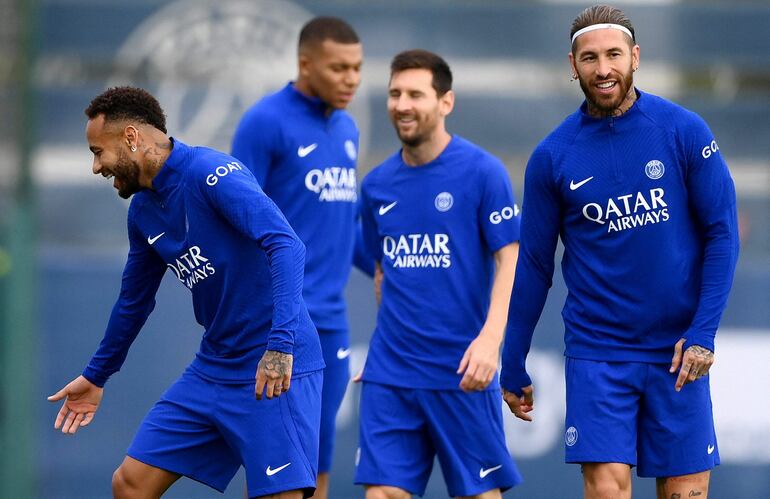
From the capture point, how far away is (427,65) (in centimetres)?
622

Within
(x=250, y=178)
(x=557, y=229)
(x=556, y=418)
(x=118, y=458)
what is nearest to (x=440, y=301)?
(x=557, y=229)

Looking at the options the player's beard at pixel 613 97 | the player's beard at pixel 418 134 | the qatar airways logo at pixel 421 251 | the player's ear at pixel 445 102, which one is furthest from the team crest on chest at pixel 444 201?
the player's beard at pixel 613 97

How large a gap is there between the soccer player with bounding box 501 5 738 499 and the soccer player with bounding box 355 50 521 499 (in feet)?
3.10

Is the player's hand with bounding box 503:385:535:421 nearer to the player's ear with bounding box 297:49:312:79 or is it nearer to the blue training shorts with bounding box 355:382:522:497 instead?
the blue training shorts with bounding box 355:382:522:497

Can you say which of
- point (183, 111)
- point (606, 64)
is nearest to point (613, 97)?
point (606, 64)

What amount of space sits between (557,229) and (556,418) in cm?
389

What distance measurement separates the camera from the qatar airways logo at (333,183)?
6402 millimetres

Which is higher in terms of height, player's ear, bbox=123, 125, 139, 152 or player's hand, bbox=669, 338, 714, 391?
player's ear, bbox=123, 125, 139, 152

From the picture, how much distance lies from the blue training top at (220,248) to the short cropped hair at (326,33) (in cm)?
163

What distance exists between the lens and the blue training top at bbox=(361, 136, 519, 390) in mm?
6023

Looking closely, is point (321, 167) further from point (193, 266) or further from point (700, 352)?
point (700, 352)

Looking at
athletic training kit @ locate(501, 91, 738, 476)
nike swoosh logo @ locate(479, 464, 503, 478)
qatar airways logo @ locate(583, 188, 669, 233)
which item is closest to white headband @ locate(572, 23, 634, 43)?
athletic training kit @ locate(501, 91, 738, 476)

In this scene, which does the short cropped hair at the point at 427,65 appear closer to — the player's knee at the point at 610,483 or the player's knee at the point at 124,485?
the player's knee at the point at 610,483

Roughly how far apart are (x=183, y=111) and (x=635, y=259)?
4954mm
